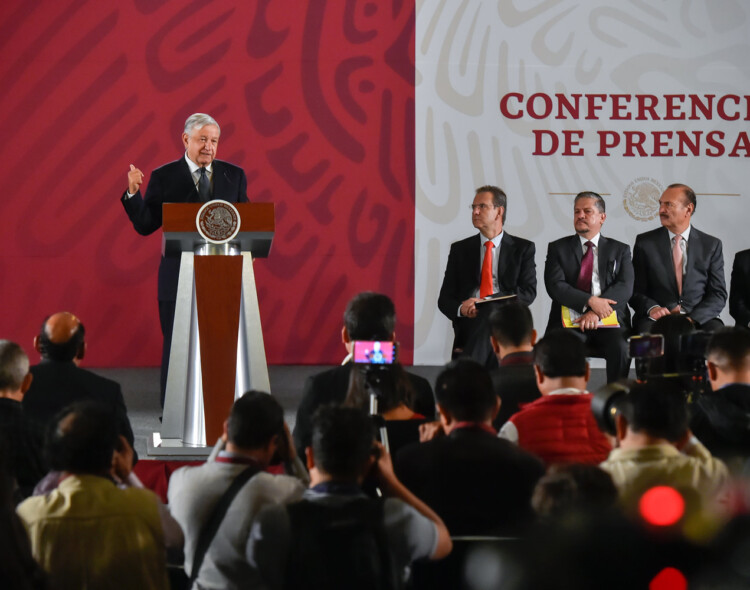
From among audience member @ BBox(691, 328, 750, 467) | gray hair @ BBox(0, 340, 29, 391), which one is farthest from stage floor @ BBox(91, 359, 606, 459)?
audience member @ BBox(691, 328, 750, 467)

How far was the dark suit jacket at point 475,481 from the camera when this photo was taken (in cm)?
221

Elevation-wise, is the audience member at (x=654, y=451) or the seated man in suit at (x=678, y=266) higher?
the seated man in suit at (x=678, y=266)

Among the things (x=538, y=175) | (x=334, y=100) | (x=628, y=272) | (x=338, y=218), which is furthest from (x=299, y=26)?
(x=628, y=272)

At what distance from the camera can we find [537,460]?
2.23 m

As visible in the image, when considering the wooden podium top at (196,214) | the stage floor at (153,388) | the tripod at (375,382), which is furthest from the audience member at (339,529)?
the stage floor at (153,388)

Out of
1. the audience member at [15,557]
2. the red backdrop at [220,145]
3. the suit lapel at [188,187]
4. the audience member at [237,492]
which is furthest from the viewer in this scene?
the red backdrop at [220,145]

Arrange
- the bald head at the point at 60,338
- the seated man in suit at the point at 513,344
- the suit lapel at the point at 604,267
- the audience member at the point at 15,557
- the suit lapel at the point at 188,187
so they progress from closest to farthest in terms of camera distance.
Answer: the audience member at the point at 15,557
the bald head at the point at 60,338
the seated man in suit at the point at 513,344
the suit lapel at the point at 188,187
the suit lapel at the point at 604,267

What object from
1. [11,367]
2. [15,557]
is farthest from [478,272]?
[15,557]

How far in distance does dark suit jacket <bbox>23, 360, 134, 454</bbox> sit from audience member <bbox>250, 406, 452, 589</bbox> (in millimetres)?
1084

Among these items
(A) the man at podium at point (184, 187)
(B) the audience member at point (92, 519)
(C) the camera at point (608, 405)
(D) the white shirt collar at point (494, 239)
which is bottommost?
(B) the audience member at point (92, 519)

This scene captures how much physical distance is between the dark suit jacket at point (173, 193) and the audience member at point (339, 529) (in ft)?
9.10

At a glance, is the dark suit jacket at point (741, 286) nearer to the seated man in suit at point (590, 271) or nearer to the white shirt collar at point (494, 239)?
the seated man in suit at point (590, 271)

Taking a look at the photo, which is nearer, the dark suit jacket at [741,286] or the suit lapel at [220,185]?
the suit lapel at [220,185]

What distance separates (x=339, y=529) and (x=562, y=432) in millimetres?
856
